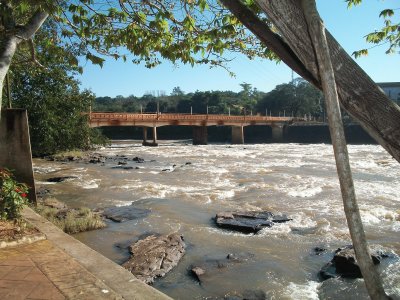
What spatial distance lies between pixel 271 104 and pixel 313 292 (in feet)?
246

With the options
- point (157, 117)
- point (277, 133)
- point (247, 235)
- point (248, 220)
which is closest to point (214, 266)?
point (247, 235)

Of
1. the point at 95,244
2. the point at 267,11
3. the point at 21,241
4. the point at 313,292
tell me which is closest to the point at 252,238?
the point at 313,292

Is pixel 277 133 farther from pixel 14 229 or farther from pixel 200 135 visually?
pixel 14 229

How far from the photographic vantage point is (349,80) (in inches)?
84.2

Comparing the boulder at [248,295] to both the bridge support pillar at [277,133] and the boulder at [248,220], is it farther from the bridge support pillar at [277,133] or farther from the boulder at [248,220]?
the bridge support pillar at [277,133]

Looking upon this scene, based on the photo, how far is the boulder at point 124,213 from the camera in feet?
30.0

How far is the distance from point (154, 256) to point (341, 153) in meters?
4.77

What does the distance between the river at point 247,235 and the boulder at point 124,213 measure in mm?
302

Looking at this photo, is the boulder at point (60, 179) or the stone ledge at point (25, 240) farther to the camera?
the boulder at point (60, 179)

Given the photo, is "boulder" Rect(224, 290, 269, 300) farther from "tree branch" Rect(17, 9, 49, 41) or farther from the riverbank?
"tree branch" Rect(17, 9, 49, 41)

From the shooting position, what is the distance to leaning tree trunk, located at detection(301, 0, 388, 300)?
1.96m

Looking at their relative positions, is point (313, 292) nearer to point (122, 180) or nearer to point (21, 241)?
point (21, 241)

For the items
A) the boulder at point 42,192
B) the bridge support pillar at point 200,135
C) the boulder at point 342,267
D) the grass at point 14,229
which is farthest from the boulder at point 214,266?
the bridge support pillar at point 200,135

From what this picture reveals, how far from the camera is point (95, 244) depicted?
23.1 ft
